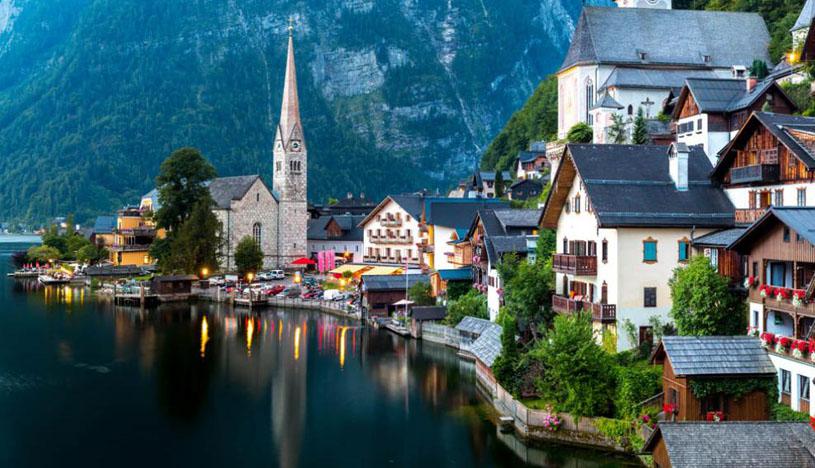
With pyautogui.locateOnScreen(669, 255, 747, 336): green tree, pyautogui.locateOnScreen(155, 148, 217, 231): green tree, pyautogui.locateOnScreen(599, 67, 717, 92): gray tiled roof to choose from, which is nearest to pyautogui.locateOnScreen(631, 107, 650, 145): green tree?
pyautogui.locateOnScreen(599, 67, 717, 92): gray tiled roof

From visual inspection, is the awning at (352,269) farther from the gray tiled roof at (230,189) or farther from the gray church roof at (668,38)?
the gray church roof at (668,38)

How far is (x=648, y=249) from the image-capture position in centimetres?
3666

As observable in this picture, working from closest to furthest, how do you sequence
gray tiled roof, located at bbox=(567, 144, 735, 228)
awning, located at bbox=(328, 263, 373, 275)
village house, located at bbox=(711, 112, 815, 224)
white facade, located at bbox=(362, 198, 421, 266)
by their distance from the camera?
village house, located at bbox=(711, 112, 815, 224) → gray tiled roof, located at bbox=(567, 144, 735, 228) → white facade, located at bbox=(362, 198, 421, 266) → awning, located at bbox=(328, 263, 373, 275)

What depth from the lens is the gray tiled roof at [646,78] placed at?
68.7 metres

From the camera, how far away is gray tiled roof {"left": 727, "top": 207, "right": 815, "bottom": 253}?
27.0m

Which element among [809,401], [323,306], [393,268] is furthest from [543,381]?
[393,268]

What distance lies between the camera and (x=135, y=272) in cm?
10644

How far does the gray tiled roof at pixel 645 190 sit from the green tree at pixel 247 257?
216ft

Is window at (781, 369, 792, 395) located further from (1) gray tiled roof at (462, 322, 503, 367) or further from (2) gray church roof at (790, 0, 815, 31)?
(2) gray church roof at (790, 0, 815, 31)

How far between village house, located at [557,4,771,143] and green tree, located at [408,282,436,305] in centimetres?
1962

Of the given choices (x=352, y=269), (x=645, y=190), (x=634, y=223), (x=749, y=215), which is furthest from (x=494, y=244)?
(x=352, y=269)

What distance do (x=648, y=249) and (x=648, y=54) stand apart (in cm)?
4143

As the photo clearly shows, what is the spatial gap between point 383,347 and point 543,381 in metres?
23.4

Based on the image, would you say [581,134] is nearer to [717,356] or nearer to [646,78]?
[646,78]
